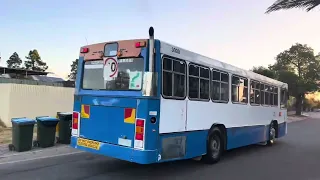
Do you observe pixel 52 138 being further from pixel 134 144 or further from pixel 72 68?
pixel 72 68

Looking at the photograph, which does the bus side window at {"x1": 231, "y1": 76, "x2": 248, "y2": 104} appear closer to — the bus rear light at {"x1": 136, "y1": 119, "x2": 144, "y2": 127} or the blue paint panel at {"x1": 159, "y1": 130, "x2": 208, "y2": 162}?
the blue paint panel at {"x1": 159, "y1": 130, "x2": 208, "y2": 162}

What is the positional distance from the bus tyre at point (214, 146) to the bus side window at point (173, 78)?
186cm

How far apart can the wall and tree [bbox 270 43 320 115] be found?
35292 mm

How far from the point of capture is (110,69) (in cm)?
717

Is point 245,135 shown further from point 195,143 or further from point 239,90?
point 195,143

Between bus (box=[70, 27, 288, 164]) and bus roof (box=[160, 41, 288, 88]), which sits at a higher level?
bus roof (box=[160, 41, 288, 88])

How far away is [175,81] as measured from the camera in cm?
710

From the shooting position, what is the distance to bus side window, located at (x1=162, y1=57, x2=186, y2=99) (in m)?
6.77

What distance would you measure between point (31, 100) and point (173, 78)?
1292 centimetres

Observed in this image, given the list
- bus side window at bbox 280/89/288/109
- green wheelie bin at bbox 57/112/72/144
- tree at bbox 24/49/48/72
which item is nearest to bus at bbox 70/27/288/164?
green wheelie bin at bbox 57/112/72/144

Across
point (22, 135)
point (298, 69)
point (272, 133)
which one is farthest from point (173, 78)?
point (298, 69)

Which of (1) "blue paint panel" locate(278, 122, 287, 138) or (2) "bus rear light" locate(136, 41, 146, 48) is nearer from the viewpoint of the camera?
(2) "bus rear light" locate(136, 41, 146, 48)

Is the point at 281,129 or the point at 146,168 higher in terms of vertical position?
the point at 281,129

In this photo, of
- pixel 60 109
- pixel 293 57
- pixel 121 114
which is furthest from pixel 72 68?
pixel 121 114
